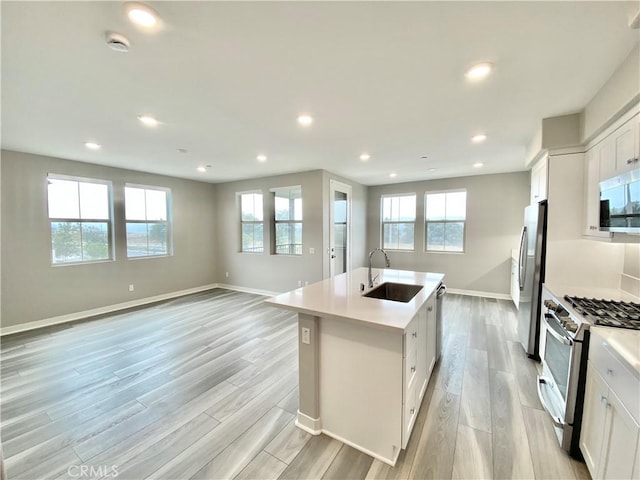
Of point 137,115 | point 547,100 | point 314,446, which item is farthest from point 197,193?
point 547,100

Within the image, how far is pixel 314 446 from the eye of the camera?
180 cm

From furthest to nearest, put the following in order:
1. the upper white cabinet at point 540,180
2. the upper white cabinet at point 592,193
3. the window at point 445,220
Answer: the window at point 445,220 → the upper white cabinet at point 540,180 → the upper white cabinet at point 592,193

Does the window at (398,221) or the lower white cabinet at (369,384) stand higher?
the window at (398,221)

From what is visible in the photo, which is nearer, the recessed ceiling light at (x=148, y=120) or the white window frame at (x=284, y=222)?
the recessed ceiling light at (x=148, y=120)

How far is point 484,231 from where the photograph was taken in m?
5.48

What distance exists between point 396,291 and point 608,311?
1.52m

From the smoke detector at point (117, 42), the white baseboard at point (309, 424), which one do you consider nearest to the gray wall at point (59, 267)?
the smoke detector at point (117, 42)

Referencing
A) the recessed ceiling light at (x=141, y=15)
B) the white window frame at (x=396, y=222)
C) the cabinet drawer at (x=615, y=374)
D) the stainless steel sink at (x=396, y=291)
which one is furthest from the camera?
the white window frame at (x=396, y=222)

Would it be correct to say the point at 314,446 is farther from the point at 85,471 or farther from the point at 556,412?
the point at 556,412

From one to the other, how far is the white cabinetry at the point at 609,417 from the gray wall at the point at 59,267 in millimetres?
6246

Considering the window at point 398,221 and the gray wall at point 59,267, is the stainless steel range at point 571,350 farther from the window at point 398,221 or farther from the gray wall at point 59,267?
the gray wall at point 59,267

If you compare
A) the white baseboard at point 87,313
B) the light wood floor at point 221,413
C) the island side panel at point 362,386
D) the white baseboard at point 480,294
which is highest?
the island side panel at point 362,386

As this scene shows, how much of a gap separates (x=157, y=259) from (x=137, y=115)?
3597 millimetres

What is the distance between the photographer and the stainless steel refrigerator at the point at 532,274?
8.96ft
